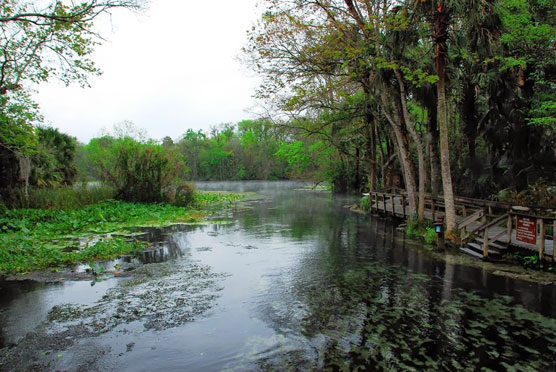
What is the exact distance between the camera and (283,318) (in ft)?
22.9

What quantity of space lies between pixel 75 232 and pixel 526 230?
16.1 meters

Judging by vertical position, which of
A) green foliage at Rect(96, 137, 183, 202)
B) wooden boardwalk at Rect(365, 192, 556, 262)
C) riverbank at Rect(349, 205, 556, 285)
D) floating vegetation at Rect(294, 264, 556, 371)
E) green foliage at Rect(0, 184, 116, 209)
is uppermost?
green foliage at Rect(96, 137, 183, 202)

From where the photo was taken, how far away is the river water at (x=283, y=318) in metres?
5.36

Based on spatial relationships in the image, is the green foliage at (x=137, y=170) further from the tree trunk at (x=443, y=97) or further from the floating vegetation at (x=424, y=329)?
the floating vegetation at (x=424, y=329)

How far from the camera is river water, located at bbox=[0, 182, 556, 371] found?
5359mm

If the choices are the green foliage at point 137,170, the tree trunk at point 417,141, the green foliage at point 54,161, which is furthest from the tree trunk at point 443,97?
the green foliage at point 54,161

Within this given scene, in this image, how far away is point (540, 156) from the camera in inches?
609

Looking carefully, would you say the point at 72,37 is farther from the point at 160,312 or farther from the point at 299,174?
the point at 299,174

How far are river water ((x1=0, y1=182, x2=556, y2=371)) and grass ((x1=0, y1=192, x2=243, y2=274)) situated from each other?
1.88m

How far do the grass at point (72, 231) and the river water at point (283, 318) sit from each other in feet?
6.17

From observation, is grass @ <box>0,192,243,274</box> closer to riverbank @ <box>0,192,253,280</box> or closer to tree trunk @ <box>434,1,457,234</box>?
riverbank @ <box>0,192,253,280</box>

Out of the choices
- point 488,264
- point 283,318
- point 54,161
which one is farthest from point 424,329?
point 54,161

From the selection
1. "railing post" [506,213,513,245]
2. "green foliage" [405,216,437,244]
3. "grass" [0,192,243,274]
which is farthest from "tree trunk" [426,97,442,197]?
"grass" [0,192,243,274]

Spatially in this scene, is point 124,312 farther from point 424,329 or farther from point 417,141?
point 417,141
